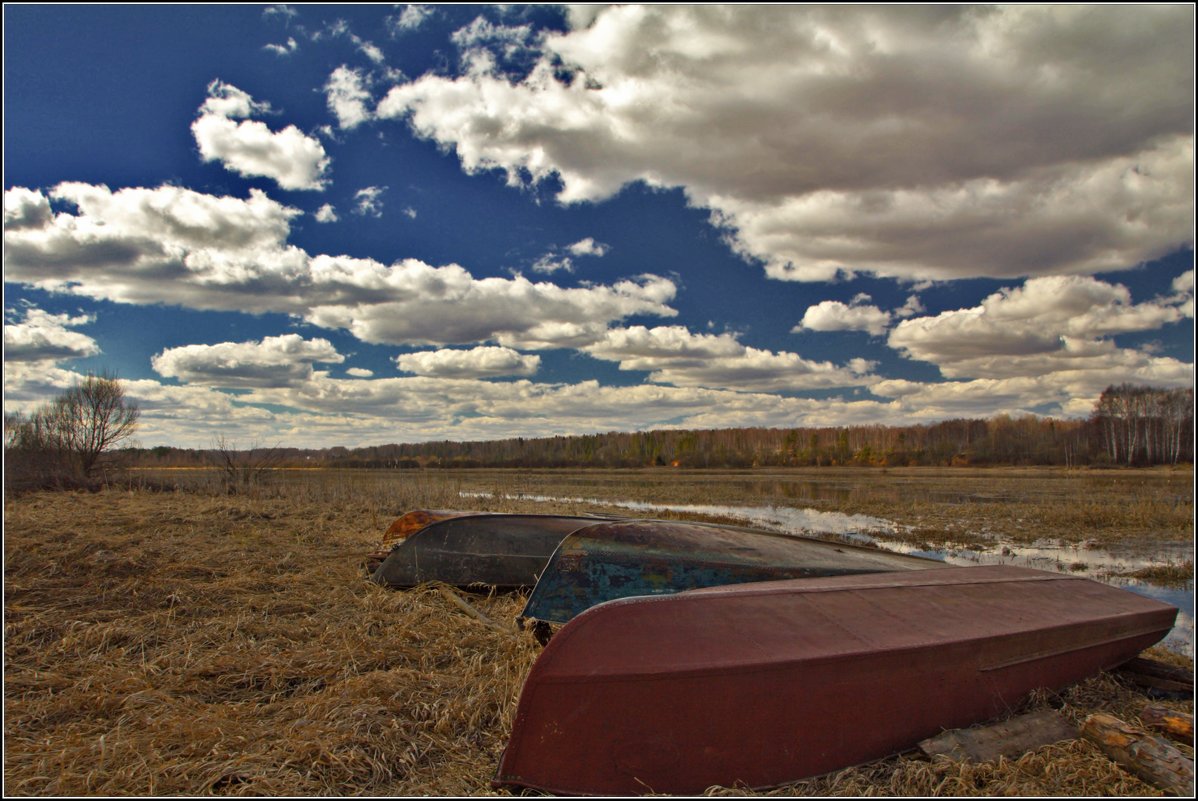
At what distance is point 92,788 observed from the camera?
8.75 feet

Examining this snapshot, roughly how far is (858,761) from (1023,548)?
984 cm

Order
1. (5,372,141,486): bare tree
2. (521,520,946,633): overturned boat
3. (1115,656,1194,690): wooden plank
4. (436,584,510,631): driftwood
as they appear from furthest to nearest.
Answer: (5,372,141,486): bare tree
(436,584,510,631): driftwood
(521,520,946,633): overturned boat
(1115,656,1194,690): wooden plank

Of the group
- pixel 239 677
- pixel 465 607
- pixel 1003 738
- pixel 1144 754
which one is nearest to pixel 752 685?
pixel 1003 738

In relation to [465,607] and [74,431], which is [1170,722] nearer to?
[465,607]

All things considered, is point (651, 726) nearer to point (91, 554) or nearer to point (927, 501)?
point (91, 554)

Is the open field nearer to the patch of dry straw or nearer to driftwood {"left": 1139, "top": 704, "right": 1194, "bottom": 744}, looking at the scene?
the patch of dry straw

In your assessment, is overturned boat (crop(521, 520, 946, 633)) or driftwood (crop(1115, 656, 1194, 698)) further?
overturned boat (crop(521, 520, 946, 633))

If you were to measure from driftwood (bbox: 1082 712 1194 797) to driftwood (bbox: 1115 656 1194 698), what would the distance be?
4.91 ft

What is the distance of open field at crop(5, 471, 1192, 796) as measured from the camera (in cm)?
279

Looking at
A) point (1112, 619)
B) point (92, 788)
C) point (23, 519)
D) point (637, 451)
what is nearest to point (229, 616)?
point (92, 788)

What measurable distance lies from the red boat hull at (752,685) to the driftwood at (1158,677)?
3.34 ft

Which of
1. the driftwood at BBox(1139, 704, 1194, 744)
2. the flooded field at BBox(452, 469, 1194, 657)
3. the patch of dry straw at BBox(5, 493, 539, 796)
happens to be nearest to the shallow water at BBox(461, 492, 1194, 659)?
the flooded field at BBox(452, 469, 1194, 657)

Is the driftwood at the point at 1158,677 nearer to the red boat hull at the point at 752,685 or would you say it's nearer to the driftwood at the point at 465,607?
the red boat hull at the point at 752,685

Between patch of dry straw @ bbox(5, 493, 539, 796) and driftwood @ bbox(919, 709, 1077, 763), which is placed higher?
patch of dry straw @ bbox(5, 493, 539, 796)
